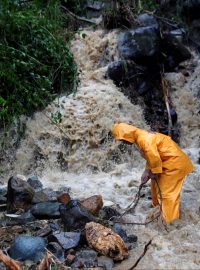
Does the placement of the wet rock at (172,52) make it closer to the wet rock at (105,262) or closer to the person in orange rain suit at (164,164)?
the person in orange rain suit at (164,164)

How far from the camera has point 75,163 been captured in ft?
26.8

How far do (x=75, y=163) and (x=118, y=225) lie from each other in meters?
2.76

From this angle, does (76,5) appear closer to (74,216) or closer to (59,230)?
(74,216)

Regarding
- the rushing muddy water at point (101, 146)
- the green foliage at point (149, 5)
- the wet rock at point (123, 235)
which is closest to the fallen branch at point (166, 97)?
the rushing muddy water at point (101, 146)

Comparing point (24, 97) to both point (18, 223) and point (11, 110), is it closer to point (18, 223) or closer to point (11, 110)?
point (11, 110)

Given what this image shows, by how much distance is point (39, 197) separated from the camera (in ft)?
20.6

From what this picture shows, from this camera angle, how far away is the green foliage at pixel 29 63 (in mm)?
7566

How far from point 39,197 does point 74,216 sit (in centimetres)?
105

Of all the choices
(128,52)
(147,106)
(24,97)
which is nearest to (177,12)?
(128,52)

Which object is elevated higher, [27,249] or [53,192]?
[27,249]

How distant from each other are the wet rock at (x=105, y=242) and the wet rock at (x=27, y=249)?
556 mm

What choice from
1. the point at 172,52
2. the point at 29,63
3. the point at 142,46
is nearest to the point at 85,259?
the point at 29,63

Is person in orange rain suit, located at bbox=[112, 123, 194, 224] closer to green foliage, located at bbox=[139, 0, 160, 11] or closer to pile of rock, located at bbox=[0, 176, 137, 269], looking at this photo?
pile of rock, located at bbox=[0, 176, 137, 269]

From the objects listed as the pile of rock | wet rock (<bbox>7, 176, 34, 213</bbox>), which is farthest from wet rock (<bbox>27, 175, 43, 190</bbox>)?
wet rock (<bbox>7, 176, 34, 213</bbox>)
